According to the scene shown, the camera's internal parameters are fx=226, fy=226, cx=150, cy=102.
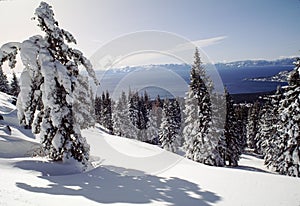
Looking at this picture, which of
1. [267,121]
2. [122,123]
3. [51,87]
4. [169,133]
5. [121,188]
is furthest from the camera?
[122,123]

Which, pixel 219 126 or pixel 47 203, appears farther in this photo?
pixel 219 126

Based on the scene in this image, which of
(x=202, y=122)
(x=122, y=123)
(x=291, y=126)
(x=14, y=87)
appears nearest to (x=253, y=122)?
(x=122, y=123)

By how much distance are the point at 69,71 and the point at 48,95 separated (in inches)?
69.4

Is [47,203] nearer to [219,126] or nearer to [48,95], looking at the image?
[48,95]

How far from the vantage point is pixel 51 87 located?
1084 cm

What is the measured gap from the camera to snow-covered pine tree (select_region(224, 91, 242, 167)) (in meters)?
34.3

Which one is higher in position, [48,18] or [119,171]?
[48,18]

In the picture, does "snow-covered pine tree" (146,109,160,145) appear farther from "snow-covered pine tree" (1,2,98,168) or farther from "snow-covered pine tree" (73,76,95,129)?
"snow-covered pine tree" (1,2,98,168)

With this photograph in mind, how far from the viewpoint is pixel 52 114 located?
1097 centimetres

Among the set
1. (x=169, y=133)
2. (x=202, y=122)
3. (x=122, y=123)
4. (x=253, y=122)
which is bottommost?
(x=169, y=133)

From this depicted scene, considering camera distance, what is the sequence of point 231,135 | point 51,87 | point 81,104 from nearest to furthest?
point 51,87, point 81,104, point 231,135

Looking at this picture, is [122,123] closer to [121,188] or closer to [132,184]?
[132,184]

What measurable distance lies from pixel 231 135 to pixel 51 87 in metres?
31.1

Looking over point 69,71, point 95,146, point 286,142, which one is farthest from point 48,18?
point 286,142
